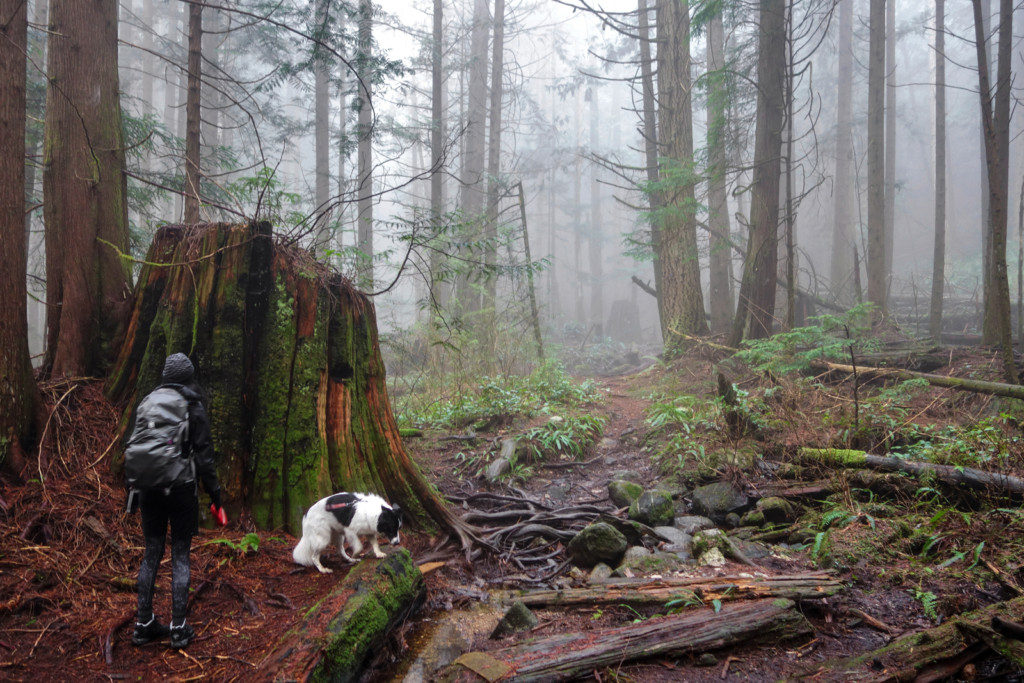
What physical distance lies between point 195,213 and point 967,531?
8.10 meters

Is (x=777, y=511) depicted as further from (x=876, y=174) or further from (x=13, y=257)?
(x=876, y=174)

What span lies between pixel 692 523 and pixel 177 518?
4467mm

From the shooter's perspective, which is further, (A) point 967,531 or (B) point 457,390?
(B) point 457,390

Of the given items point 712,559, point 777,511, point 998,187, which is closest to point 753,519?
point 777,511

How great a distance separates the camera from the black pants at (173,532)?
121 inches

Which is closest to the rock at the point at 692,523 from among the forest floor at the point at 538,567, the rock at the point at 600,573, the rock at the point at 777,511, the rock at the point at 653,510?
the rock at the point at 653,510

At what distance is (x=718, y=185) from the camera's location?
54.1 feet

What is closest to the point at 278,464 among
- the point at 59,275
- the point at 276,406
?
the point at 276,406

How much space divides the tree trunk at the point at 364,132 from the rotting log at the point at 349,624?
2.49 meters

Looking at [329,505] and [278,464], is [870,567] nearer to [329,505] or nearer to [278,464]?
[329,505]

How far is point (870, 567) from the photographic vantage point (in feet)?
13.0

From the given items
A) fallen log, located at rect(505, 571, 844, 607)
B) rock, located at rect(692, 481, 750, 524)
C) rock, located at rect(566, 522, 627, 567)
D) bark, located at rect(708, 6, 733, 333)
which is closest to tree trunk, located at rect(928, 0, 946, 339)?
A: bark, located at rect(708, 6, 733, 333)

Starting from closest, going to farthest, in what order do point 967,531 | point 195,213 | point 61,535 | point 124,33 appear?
point 61,535, point 967,531, point 195,213, point 124,33

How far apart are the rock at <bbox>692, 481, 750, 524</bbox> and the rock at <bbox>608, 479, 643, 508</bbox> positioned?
628 mm
